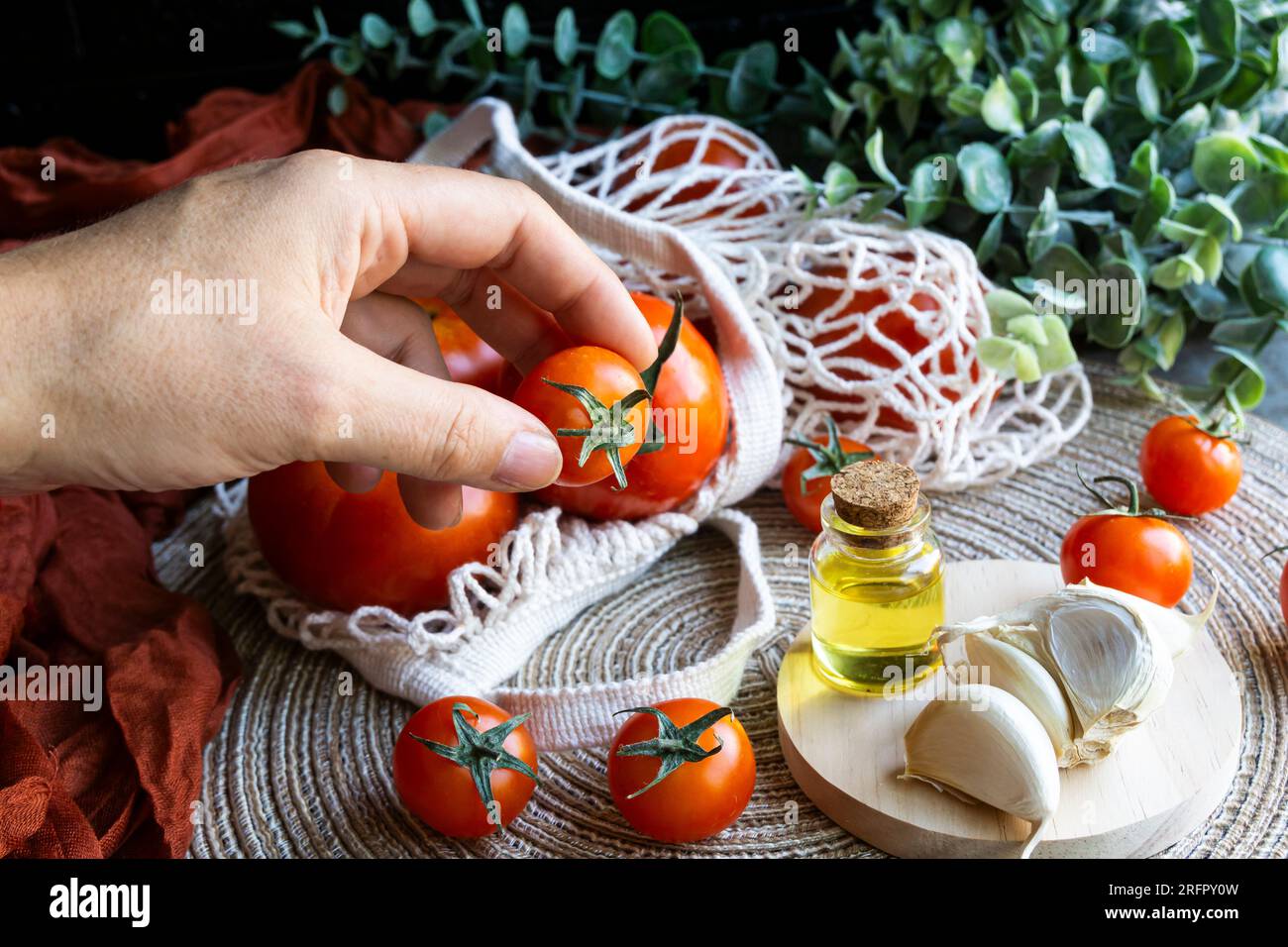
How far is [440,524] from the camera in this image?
1.00 m

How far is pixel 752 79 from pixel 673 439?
26.8 inches

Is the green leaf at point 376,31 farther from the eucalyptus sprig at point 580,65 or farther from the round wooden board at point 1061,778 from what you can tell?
the round wooden board at point 1061,778

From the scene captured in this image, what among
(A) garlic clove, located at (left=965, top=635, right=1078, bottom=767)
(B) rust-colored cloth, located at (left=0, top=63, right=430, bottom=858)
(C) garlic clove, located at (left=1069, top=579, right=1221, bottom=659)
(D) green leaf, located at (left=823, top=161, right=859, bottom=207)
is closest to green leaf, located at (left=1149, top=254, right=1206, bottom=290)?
(D) green leaf, located at (left=823, top=161, right=859, bottom=207)

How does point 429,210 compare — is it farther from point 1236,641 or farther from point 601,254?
point 1236,641

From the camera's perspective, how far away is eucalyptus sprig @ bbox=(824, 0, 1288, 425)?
1252 mm

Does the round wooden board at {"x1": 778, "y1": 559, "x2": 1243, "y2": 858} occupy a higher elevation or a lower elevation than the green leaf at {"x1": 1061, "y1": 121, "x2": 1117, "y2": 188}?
lower

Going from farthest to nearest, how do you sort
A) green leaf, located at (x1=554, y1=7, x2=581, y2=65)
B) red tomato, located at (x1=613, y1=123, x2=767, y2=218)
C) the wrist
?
green leaf, located at (x1=554, y1=7, x2=581, y2=65) < red tomato, located at (x1=613, y1=123, x2=767, y2=218) < the wrist

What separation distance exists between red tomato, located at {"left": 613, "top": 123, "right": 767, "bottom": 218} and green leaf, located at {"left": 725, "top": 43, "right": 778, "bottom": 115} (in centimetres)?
13

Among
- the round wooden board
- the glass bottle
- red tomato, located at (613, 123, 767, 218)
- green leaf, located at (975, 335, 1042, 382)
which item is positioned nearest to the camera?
the round wooden board

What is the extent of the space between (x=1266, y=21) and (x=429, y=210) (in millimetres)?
1036

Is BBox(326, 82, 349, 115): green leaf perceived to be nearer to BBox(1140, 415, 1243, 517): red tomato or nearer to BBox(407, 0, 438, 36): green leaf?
BBox(407, 0, 438, 36): green leaf

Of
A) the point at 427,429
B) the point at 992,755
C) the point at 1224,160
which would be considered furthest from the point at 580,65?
the point at 992,755

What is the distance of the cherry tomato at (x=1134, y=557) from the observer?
103 cm

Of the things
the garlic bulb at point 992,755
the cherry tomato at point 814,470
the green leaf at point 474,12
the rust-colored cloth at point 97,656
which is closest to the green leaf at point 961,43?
the cherry tomato at point 814,470
